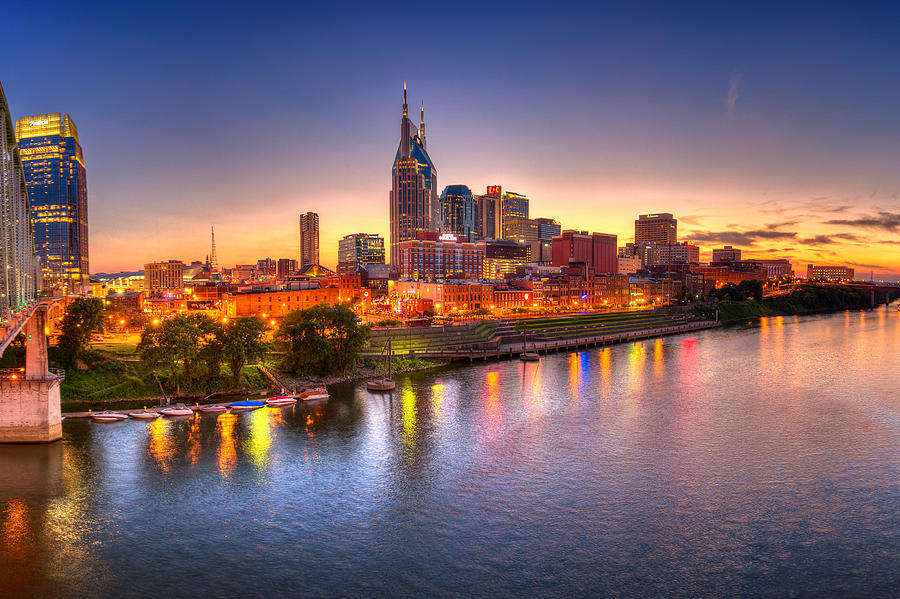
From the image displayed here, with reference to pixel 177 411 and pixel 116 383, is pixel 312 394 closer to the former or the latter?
pixel 177 411

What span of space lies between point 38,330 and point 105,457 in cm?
1170

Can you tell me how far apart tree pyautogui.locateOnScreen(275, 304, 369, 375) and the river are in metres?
11.3

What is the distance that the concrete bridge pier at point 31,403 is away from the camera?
40188 mm

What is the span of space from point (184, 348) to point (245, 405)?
9246 millimetres

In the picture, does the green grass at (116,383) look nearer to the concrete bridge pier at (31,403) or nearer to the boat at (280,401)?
the boat at (280,401)

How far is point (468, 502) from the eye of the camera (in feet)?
104

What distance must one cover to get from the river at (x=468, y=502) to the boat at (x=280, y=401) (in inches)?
67.0

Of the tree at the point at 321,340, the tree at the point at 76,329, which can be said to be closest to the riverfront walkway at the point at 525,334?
the tree at the point at 321,340

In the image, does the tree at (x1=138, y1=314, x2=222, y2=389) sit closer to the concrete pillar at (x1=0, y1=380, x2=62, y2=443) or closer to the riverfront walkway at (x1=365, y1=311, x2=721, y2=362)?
the concrete pillar at (x1=0, y1=380, x2=62, y2=443)

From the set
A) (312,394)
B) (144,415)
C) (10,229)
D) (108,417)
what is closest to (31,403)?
(108,417)

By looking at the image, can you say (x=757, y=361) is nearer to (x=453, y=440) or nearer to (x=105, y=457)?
(x=453, y=440)

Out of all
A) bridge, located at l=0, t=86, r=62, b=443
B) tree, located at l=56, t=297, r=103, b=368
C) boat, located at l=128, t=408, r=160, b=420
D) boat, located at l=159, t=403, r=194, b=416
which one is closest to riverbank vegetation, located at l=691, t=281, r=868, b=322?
boat, located at l=159, t=403, r=194, b=416

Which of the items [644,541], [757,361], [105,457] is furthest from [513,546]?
[757,361]

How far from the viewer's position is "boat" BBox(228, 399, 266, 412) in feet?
170
